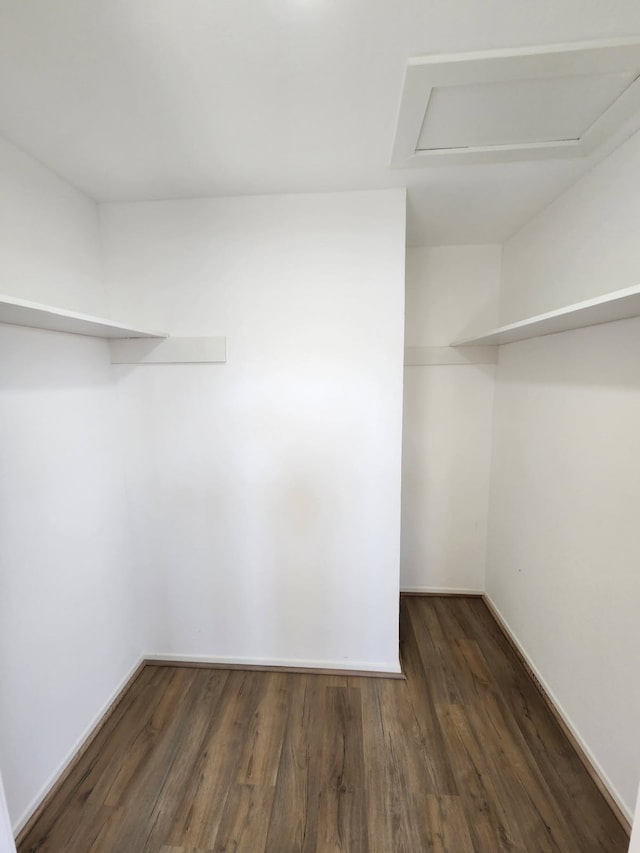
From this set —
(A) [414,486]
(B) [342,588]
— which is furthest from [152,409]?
(A) [414,486]

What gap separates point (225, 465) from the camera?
6.22ft

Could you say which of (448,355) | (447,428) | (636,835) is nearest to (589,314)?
(448,355)

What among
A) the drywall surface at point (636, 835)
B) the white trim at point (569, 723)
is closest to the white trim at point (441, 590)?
the white trim at point (569, 723)

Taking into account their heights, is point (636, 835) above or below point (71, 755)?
above

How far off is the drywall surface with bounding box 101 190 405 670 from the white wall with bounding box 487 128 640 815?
0.78 meters

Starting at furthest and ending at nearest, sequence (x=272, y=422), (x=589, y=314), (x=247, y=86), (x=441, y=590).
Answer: (x=441, y=590), (x=272, y=422), (x=589, y=314), (x=247, y=86)

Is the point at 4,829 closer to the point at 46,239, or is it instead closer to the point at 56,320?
the point at 56,320

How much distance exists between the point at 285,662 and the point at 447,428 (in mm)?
1826

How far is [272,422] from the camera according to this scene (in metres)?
1.84

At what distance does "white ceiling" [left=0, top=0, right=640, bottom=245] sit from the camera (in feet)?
2.81

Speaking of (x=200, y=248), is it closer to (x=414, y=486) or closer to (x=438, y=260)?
(x=438, y=260)

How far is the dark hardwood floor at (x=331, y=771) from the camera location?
1256mm

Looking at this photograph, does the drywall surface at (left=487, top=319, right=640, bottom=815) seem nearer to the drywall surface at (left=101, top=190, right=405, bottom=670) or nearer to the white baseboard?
the white baseboard

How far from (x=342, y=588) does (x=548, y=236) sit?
2.17 meters
